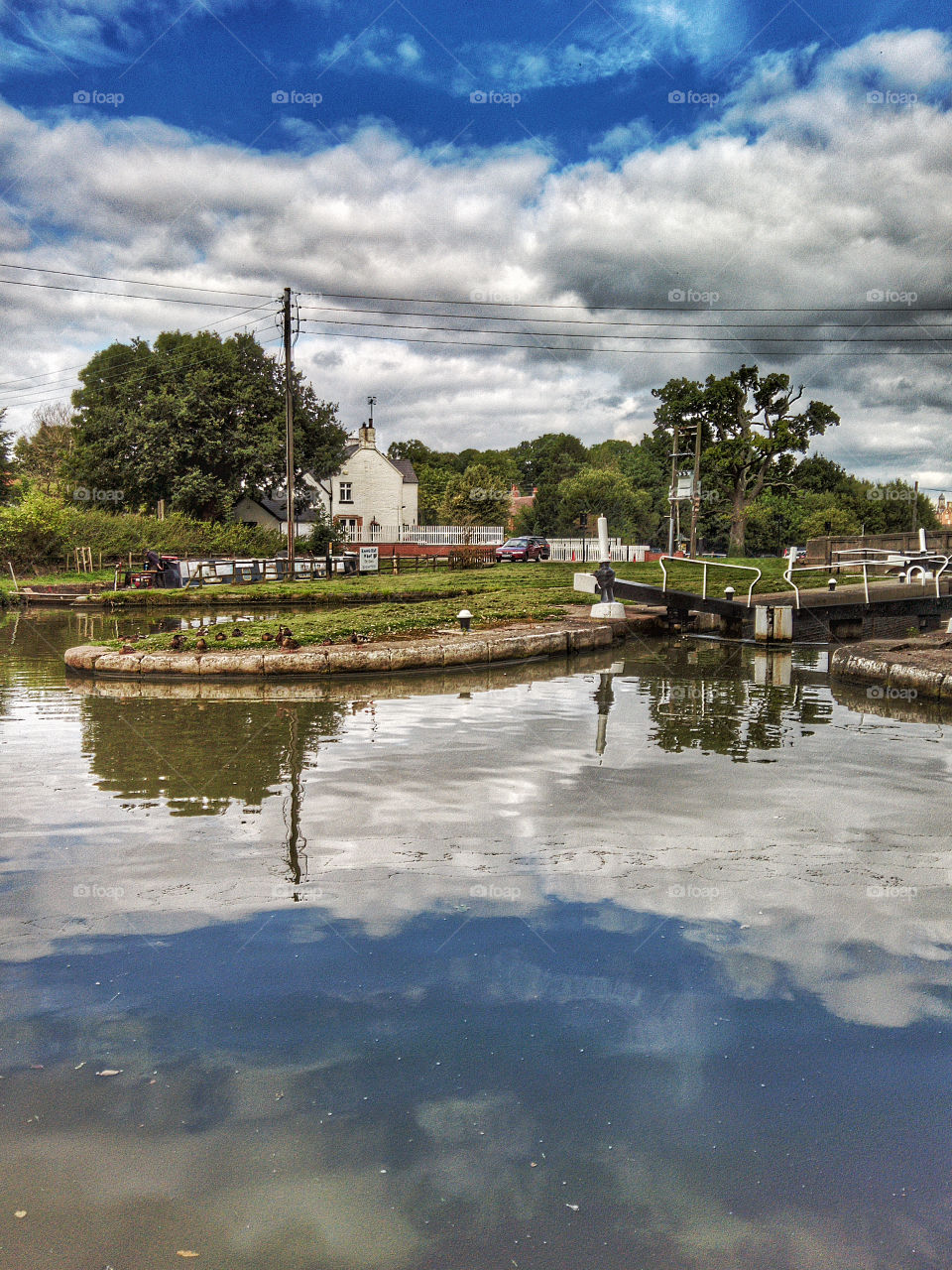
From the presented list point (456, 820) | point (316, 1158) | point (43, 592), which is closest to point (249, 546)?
point (43, 592)

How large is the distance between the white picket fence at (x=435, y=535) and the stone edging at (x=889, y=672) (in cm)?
5050

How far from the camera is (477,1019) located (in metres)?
3.94

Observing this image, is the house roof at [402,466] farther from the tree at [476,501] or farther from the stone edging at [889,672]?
the stone edging at [889,672]

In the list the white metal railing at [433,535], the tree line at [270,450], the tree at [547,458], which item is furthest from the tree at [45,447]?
the tree at [547,458]

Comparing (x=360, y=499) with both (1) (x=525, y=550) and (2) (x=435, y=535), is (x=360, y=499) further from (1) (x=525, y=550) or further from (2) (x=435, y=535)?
(1) (x=525, y=550)

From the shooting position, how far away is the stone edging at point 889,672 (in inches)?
484

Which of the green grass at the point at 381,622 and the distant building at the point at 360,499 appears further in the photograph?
the distant building at the point at 360,499

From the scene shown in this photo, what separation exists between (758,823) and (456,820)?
81.8 inches

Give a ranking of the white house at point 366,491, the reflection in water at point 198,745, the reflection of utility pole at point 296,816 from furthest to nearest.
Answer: the white house at point 366,491, the reflection in water at point 198,745, the reflection of utility pole at point 296,816

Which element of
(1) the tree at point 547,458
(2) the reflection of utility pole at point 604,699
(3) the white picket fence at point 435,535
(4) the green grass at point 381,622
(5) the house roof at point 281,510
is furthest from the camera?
(1) the tree at point 547,458

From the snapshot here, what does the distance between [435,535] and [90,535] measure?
26.3 m

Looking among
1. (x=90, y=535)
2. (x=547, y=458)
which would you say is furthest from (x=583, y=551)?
(x=547, y=458)

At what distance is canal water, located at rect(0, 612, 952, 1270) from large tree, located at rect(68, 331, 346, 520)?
4822cm

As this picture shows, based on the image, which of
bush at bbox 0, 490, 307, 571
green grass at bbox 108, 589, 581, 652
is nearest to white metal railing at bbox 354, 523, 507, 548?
bush at bbox 0, 490, 307, 571
